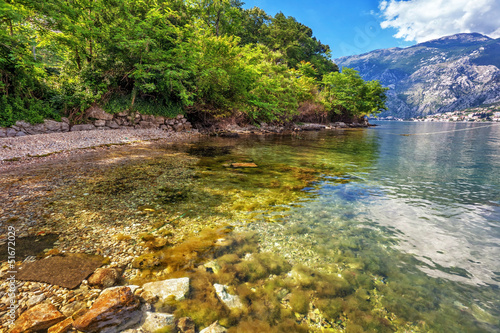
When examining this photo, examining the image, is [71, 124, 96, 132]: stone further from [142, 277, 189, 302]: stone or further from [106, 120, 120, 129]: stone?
[142, 277, 189, 302]: stone

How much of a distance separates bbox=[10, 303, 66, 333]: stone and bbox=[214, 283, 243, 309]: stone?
64.2 inches

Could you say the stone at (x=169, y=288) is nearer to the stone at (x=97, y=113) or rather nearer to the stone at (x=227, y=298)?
the stone at (x=227, y=298)

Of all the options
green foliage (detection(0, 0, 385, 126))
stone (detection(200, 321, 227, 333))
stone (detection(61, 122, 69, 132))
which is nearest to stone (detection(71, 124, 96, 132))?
stone (detection(61, 122, 69, 132))

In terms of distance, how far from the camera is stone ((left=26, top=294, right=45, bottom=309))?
7.47 feet

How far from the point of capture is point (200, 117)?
2464 cm

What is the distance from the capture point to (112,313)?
2121 mm

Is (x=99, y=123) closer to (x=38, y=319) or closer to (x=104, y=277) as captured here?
(x=104, y=277)

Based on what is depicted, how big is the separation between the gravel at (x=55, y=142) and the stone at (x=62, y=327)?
10.4 metres

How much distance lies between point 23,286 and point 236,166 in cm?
715

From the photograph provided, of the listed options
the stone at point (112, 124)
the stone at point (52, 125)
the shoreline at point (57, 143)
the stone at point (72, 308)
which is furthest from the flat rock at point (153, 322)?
the stone at point (112, 124)

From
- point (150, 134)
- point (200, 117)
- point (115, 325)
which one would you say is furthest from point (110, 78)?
point (115, 325)

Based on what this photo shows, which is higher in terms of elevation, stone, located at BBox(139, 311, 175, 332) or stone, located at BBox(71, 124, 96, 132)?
stone, located at BBox(71, 124, 96, 132)

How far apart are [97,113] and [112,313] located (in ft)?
66.3

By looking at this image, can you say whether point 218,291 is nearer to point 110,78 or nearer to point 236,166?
point 236,166
